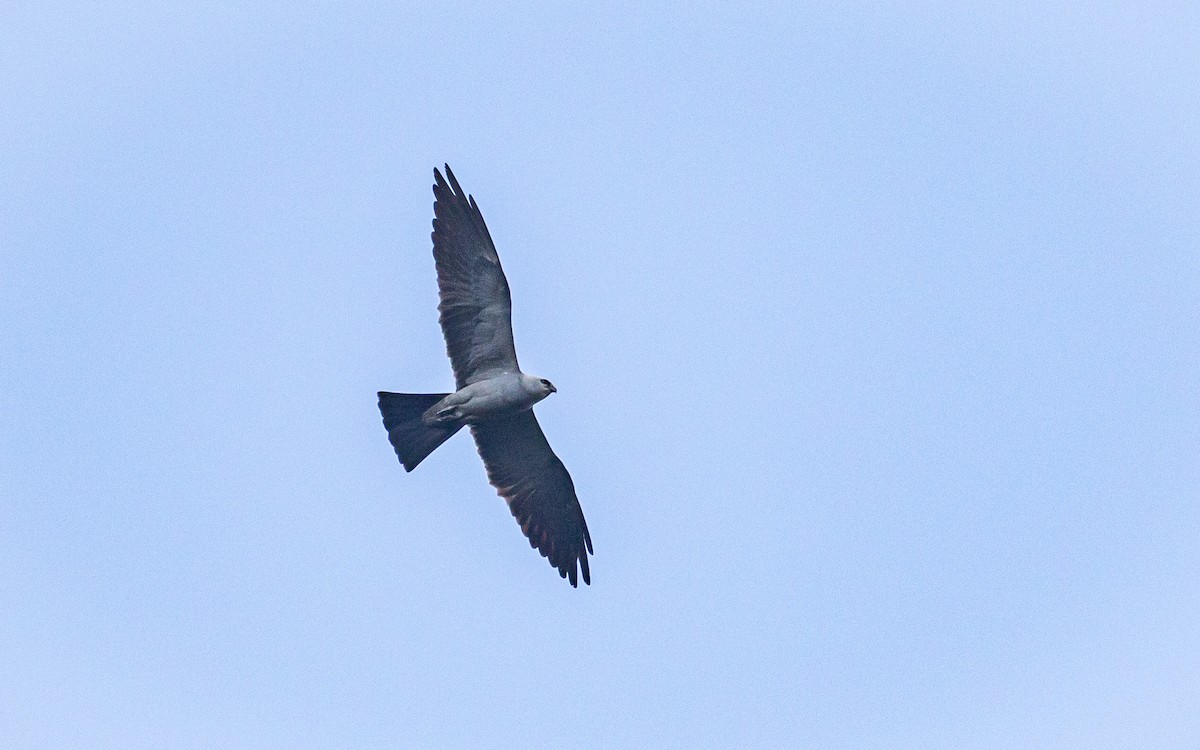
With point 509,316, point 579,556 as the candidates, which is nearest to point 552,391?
point 509,316

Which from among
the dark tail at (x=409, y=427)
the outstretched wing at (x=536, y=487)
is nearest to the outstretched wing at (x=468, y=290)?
the dark tail at (x=409, y=427)

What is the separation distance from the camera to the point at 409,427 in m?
20.5

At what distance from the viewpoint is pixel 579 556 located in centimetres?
2189

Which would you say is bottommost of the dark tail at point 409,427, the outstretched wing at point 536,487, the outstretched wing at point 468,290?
the outstretched wing at point 536,487

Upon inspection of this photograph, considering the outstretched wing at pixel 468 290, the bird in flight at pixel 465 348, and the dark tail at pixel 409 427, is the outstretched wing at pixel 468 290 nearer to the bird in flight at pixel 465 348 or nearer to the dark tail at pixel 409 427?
the bird in flight at pixel 465 348

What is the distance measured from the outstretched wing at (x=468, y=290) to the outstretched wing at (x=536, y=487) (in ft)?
3.15

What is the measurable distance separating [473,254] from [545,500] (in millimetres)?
3630

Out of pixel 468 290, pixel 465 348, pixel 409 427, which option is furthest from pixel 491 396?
pixel 468 290

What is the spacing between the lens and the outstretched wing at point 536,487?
2125cm

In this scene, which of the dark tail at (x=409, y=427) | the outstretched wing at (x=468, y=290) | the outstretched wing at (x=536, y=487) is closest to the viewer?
the outstretched wing at (x=468, y=290)

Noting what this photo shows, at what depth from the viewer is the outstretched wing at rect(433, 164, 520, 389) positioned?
20.2 m


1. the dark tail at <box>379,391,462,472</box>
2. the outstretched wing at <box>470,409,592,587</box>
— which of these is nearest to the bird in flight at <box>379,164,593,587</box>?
the dark tail at <box>379,391,462,472</box>

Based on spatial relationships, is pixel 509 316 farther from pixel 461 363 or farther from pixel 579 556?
pixel 579 556

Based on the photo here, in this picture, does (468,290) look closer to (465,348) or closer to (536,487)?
(465,348)
